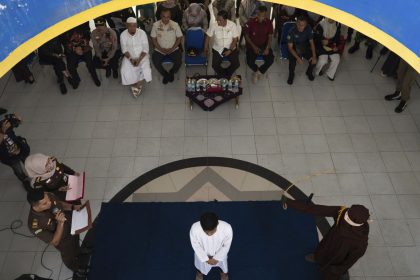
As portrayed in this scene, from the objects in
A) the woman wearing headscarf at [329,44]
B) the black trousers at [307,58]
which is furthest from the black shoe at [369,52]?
the black trousers at [307,58]

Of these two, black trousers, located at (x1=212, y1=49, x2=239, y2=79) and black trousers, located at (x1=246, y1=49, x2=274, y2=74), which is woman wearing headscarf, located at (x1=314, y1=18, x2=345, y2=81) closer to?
black trousers, located at (x1=246, y1=49, x2=274, y2=74)

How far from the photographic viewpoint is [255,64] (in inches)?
271

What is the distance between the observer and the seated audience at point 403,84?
20.3ft

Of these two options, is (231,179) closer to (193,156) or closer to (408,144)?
(193,156)

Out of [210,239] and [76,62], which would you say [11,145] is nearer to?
[76,62]

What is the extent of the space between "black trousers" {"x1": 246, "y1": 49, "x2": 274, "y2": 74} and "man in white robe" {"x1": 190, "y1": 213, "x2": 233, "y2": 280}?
4.00 meters

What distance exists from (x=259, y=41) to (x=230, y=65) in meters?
0.70

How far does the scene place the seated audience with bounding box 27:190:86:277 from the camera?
3.57m

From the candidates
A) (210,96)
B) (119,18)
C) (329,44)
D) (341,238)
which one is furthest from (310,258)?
(119,18)

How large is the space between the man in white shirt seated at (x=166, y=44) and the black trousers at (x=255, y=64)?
1331mm

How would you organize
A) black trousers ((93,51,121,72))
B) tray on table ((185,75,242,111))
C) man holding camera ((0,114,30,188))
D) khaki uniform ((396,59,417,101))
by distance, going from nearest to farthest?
1. man holding camera ((0,114,30,188))
2. khaki uniform ((396,59,417,101))
3. tray on table ((185,75,242,111))
4. black trousers ((93,51,121,72))

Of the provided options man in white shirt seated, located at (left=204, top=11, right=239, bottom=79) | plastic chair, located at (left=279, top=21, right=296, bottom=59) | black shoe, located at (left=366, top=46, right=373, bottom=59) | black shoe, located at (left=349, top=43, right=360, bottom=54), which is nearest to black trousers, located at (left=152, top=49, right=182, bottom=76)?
man in white shirt seated, located at (left=204, top=11, right=239, bottom=79)

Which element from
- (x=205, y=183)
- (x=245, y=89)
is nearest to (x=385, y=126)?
(x=245, y=89)

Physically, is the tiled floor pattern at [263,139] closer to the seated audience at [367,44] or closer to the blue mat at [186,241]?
the seated audience at [367,44]
